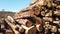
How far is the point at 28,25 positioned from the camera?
41.0ft

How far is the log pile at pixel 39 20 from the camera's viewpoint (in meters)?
12.3

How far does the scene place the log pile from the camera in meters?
12.3

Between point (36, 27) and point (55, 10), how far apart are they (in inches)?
94.8

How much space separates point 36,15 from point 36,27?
5.22ft

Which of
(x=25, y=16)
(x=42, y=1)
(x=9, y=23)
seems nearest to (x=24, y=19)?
(x=25, y=16)

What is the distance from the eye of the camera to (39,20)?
12.9 m

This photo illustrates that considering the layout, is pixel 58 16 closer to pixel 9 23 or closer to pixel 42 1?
pixel 42 1

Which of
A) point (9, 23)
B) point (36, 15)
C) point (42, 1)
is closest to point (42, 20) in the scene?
point (36, 15)

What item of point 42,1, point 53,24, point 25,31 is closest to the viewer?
point 25,31

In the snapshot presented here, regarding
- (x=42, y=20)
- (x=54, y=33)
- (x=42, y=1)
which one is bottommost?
(x=54, y=33)

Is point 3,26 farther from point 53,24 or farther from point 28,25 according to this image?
point 53,24

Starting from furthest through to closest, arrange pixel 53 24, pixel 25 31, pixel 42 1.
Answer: pixel 42 1 → pixel 53 24 → pixel 25 31

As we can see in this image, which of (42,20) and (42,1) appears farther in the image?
(42,1)

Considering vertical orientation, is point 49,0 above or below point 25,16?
above
